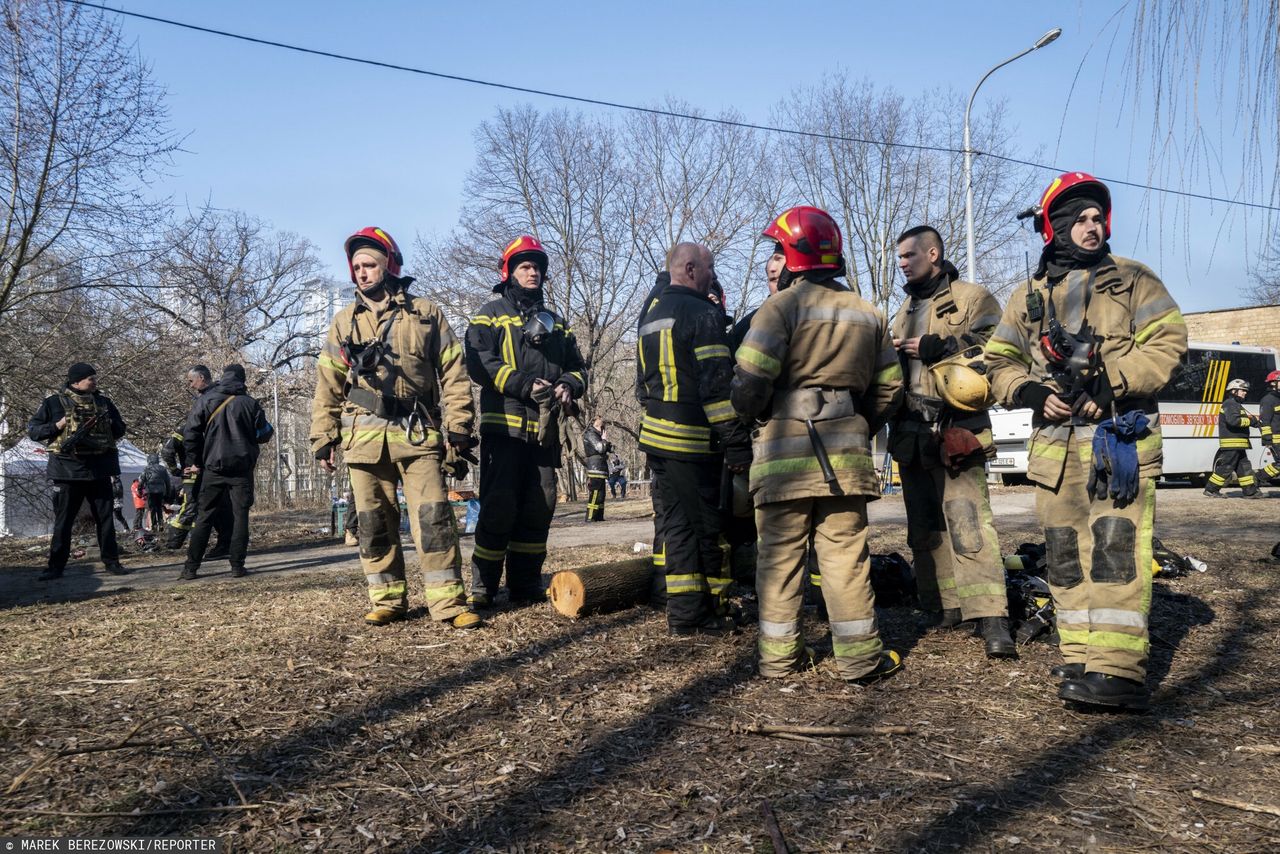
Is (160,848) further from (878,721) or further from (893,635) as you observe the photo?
(893,635)

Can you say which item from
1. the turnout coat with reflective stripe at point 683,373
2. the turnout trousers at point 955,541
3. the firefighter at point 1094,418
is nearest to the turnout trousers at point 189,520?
the turnout coat with reflective stripe at point 683,373

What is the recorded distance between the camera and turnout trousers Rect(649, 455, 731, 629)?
4.93 metres

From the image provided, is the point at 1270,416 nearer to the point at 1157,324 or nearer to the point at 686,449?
the point at 1157,324

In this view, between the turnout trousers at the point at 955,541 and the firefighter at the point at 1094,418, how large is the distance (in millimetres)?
648

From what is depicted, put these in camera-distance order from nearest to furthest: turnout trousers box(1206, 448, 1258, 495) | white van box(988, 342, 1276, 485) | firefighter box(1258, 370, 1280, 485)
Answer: firefighter box(1258, 370, 1280, 485)
turnout trousers box(1206, 448, 1258, 495)
white van box(988, 342, 1276, 485)

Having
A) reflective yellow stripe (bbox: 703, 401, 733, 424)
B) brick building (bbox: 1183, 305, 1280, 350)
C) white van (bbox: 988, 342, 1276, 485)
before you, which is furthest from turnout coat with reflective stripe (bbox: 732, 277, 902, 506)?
brick building (bbox: 1183, 305, 1280, 350)

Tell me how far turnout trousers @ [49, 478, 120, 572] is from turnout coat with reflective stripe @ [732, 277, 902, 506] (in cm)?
723

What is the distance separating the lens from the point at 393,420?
204 inches

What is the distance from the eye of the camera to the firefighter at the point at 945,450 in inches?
179

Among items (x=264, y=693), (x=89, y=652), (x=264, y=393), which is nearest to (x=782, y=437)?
(x=264, y=693)

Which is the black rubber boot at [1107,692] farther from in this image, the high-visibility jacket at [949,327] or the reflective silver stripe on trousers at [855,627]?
the high-visibility jacket at [949,327]

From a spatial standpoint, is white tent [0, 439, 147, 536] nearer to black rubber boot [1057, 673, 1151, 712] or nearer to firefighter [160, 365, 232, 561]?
firefighter [160, 365, 232, 561]

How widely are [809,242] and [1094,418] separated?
145cm

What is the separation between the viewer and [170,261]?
11734 millimetres
